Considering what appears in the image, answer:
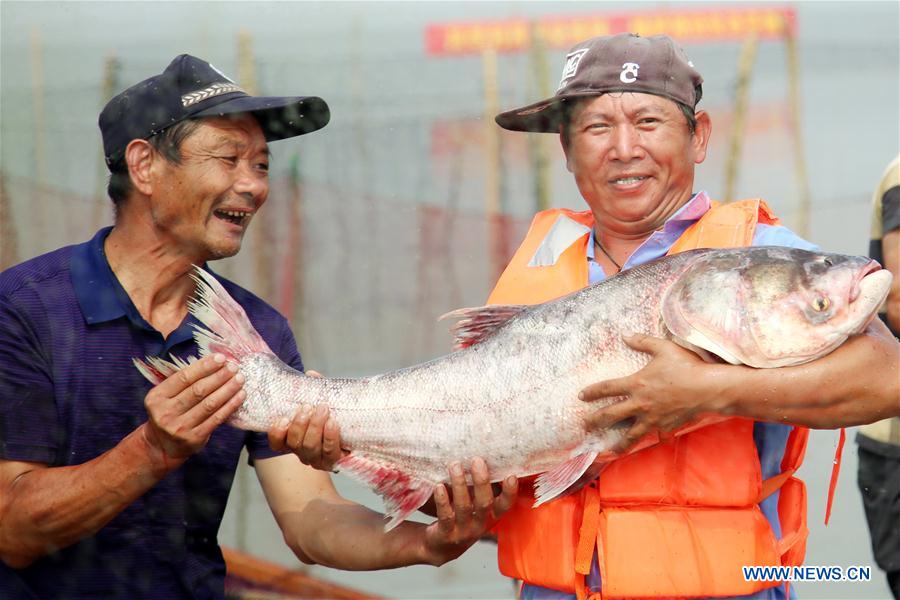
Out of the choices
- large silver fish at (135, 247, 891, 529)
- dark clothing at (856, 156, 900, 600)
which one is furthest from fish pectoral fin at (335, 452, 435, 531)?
dark clothing at (856, 156, 900, 600)

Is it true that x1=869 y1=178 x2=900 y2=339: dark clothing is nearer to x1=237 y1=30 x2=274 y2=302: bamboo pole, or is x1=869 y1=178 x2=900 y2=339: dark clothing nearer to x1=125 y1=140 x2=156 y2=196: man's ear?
x1=125 y1=140 x2=156 y2=196: man's ear

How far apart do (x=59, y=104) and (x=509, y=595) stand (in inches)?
176

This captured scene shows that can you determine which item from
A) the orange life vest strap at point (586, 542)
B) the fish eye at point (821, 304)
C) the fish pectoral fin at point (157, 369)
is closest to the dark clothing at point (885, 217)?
the fish eye at point (821, 304)

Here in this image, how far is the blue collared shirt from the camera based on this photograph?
3.14 metres

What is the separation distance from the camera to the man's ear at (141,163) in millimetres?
3887

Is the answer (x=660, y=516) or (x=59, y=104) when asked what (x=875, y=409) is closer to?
(x=660, y=516)

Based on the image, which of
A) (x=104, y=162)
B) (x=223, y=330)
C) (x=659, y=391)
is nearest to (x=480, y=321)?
(x=659, y=391)

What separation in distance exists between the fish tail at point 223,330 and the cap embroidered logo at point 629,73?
4.60 ft

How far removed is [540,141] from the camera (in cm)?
775

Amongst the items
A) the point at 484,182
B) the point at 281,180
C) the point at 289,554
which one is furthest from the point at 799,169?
the point at 289,554

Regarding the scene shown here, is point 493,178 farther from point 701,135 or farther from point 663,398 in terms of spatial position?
point 663,398

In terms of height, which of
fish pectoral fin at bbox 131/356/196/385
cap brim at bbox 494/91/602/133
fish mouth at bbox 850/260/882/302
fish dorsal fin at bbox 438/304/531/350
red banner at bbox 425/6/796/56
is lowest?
fish pectoral fin at bbox 131/356/196/385

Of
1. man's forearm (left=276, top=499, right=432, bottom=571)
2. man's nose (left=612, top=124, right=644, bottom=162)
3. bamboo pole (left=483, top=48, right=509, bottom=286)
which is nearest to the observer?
man's nose (left=612, top=124, right=644, bottom=162)

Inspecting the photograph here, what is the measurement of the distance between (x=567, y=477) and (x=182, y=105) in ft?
6.47
